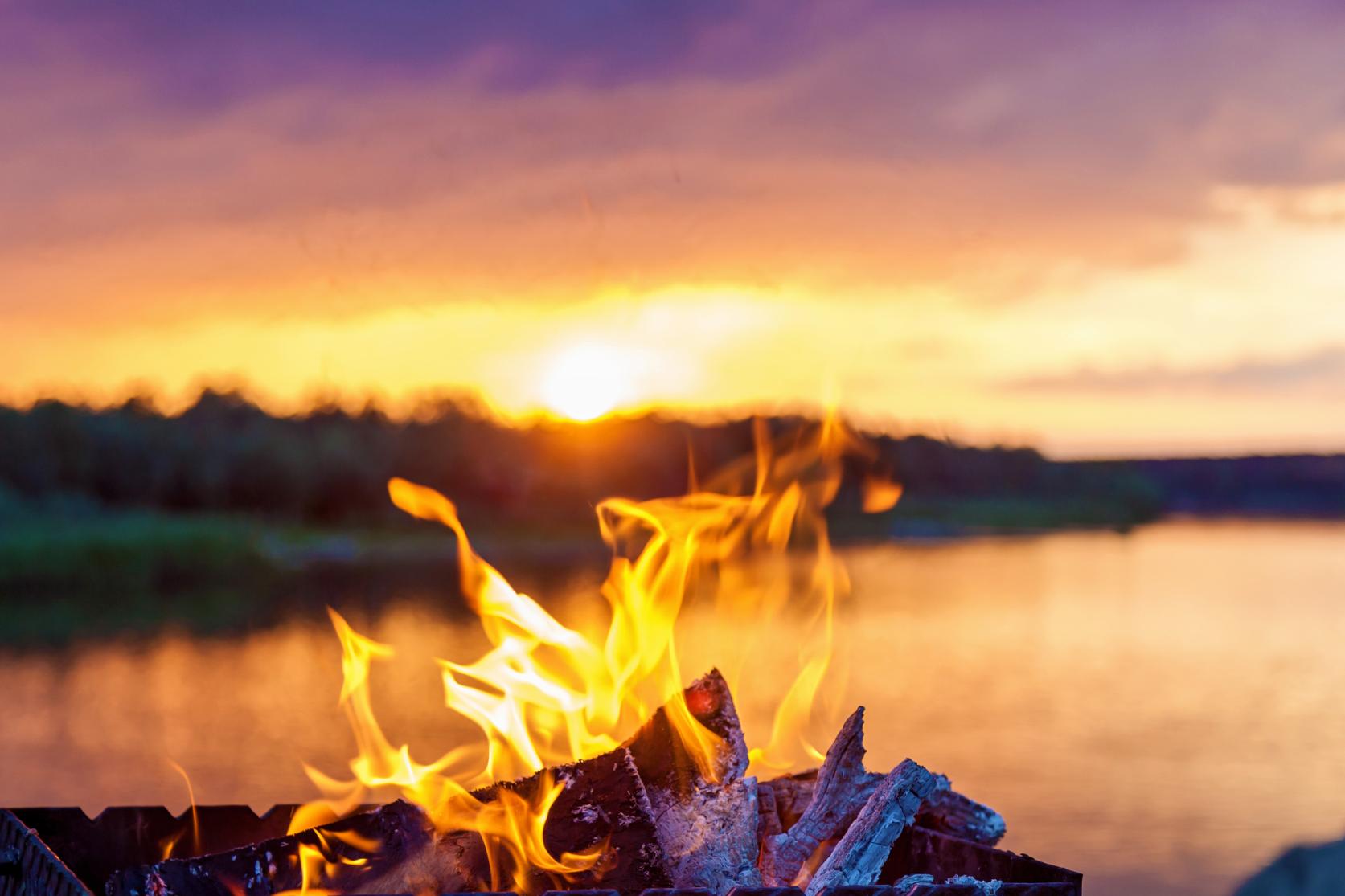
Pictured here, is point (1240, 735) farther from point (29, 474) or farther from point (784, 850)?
point (29, 474)

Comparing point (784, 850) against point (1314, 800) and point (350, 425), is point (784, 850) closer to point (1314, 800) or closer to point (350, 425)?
point (1314, 800)

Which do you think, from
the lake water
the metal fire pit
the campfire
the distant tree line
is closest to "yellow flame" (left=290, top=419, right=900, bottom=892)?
the campfire

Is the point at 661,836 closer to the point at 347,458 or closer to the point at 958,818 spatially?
Answer: the point at 958,818

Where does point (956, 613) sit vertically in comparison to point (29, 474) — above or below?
below

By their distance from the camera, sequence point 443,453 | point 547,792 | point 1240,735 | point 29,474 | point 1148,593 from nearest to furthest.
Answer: point 547,792
point 1240,735
point 1148,593
point 29,474
point 443,453

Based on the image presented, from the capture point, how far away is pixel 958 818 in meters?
4.28

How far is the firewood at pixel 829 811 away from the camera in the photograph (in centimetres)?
395

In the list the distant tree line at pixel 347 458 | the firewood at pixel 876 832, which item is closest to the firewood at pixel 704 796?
the firewood at pixel 876 832

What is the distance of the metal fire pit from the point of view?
364 cm

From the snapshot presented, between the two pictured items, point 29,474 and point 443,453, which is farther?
point 443,453

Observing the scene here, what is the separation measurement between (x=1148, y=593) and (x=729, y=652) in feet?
65.0

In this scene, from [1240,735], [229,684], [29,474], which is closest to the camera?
[1240,735]

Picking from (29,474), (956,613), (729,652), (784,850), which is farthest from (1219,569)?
(784,850)

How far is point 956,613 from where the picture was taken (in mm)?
28562
